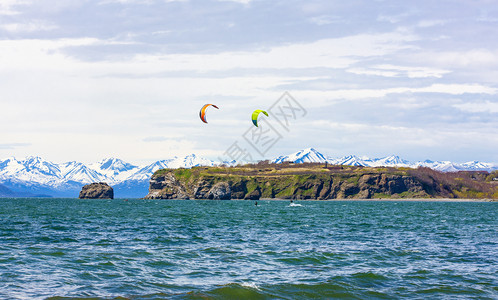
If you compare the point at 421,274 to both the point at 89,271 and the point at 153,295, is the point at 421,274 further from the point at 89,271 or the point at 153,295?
the point at 89,271

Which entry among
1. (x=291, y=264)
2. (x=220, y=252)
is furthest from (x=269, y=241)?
(x=291, y=264)

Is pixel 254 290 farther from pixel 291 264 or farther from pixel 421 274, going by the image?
pixel 421 274

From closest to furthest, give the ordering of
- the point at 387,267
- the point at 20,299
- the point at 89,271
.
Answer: the point at 20,299 → the point at 89,271 → the point at 387,267

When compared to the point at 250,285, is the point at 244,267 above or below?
below

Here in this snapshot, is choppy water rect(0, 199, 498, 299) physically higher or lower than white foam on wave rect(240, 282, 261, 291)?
lower

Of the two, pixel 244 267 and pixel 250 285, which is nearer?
pixel 250 285

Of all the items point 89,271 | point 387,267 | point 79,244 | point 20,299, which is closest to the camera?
point 20,299

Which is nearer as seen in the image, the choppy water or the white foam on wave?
the choppy water

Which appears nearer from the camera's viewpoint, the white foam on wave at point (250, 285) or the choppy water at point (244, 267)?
the choppy water at point (244, 267)

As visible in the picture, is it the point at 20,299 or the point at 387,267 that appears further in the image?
the point at 387,267

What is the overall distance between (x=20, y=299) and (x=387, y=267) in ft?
75.7

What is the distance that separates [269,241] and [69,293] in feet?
85.8

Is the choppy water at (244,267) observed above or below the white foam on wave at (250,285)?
below

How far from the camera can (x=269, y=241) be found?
164ft
